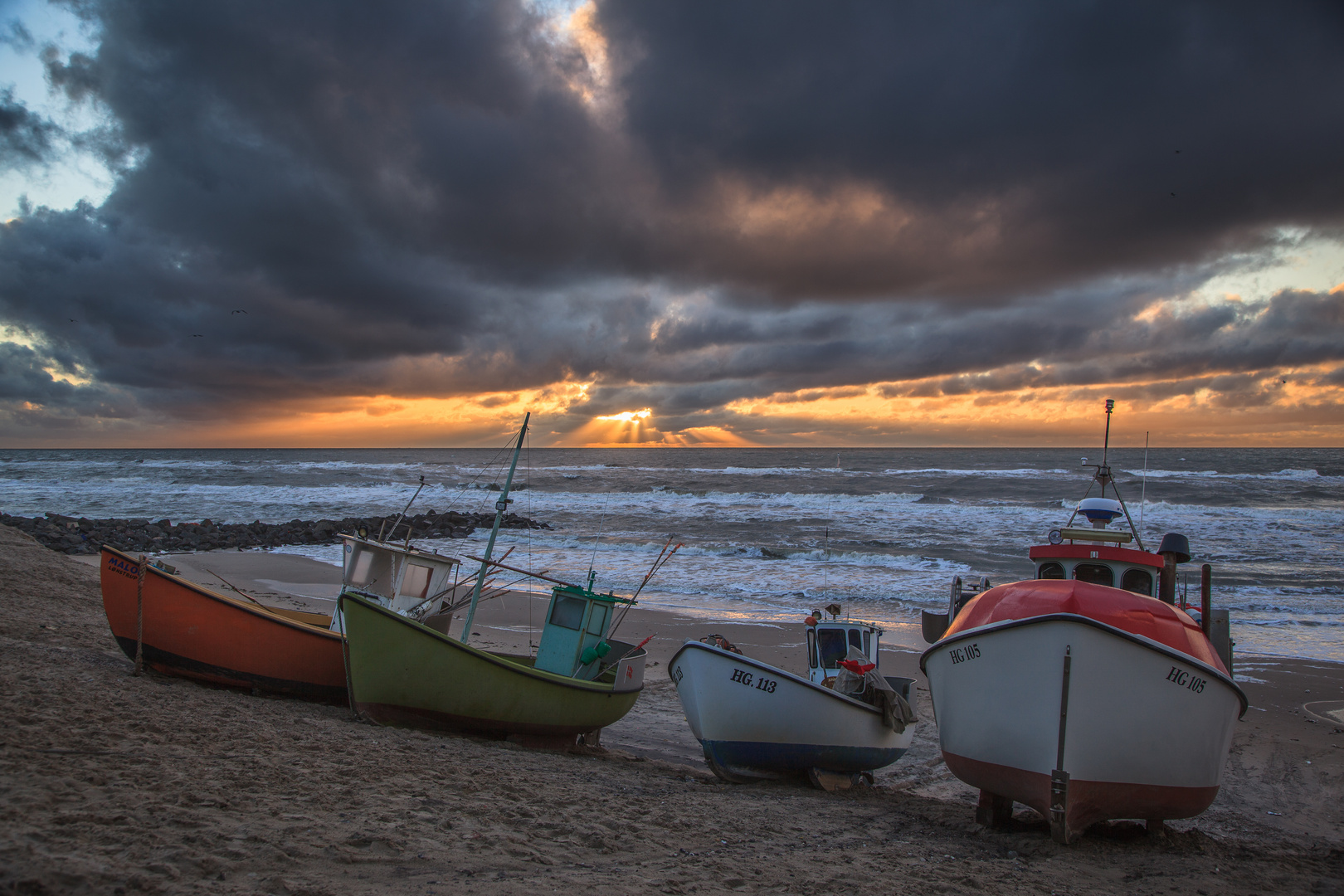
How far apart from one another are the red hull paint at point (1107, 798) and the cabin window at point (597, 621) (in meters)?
5.64

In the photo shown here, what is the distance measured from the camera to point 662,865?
5070 millimetres

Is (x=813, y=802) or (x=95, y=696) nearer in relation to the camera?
(x=95, y=696)

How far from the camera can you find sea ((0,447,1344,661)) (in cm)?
2064

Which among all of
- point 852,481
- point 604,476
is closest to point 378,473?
point 604,476

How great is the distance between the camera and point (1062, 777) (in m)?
6.00

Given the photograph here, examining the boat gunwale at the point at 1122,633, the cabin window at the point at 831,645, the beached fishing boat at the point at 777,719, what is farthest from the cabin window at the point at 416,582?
the boat gunwale at the point at 1122,633

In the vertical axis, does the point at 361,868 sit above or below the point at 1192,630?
below

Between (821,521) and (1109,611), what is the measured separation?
3522 cm

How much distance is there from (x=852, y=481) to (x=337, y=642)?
67.1 meters

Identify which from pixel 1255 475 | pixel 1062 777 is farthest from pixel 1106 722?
pixel 1255 475

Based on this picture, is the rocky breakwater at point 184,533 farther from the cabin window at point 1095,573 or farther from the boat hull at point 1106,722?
the boat hull at point 1106,722

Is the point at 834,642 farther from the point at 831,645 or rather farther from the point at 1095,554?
the point at 1095,554

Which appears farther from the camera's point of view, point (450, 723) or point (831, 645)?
point (831, 645)

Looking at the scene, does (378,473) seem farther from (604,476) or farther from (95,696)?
(95,696)
